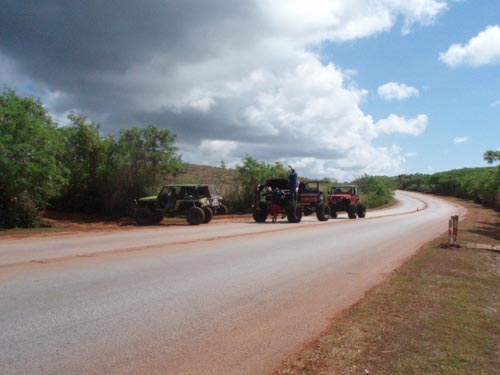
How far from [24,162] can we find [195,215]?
783cm

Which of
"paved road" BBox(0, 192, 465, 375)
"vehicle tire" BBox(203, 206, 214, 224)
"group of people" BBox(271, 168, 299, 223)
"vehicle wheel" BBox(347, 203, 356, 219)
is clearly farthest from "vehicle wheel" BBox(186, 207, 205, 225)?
"vehicle wheel" BBox(347, 203, 356, 219)

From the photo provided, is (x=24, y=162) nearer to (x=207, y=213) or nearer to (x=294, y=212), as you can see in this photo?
(x=207, y=213)

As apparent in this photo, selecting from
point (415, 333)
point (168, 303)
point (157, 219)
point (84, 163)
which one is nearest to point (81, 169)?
point (84, 163)

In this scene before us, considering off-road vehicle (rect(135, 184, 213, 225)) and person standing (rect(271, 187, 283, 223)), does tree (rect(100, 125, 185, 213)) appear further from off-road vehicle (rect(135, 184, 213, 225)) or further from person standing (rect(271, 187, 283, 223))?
person standing (rect(271, 187, 283, 223))

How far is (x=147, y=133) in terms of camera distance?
25.8 meters

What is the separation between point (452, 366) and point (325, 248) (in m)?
8.65

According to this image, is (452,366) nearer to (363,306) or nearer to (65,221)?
(363,306)

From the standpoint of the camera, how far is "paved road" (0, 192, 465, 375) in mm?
4434

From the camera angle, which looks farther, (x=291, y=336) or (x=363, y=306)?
(x=363, y=306)

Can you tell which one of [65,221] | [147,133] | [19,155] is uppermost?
[147,133]

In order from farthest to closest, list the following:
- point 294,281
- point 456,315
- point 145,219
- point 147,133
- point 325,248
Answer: point 147,133, point 145,219, point 325,248, point 294,281, point 456,315

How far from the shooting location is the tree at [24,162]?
59.9ft

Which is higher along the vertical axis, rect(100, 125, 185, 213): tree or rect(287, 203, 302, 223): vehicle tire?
rect(100, 125, 185, 213): tree

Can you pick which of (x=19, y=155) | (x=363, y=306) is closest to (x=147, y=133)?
(x=19, y=155)
